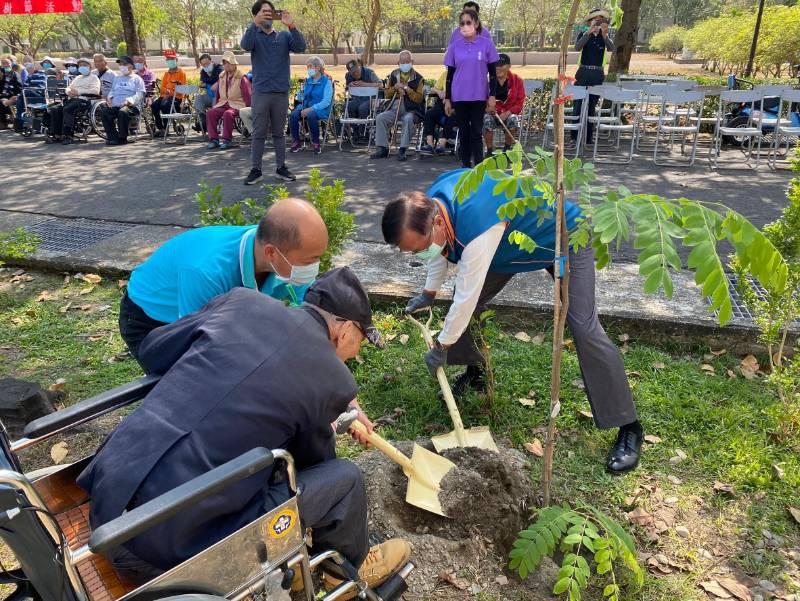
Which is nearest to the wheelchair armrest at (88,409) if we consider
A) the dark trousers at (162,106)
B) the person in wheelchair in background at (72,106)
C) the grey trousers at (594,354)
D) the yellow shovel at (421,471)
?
the yellow shovel at (421,471)

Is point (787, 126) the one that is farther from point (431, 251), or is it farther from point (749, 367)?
point (431, 251)

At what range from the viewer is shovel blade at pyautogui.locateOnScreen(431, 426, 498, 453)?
3.08 metres

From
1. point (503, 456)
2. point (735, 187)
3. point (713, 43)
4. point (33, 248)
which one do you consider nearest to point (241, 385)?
point (503, 456)

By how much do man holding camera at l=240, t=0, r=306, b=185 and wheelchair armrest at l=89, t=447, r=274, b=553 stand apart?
6433 mm

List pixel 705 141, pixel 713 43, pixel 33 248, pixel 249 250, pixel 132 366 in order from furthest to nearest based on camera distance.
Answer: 1. pixel 713 43
2. pixel 705 141
3. pixel 33 248
4. pixel 132 366
5. pixel 249 250

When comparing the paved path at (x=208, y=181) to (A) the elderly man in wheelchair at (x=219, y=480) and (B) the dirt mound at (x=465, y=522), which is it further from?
(A) the elderly man in wheelchair at (x=219, y=480)

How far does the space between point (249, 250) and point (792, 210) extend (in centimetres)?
256

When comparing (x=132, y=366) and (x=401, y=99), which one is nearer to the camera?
(x=132, y=366)

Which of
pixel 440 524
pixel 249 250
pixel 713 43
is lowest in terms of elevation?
pixel 440 524

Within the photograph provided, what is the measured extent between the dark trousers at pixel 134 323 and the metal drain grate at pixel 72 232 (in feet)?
10.2

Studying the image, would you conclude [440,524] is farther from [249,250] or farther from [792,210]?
[792,210]

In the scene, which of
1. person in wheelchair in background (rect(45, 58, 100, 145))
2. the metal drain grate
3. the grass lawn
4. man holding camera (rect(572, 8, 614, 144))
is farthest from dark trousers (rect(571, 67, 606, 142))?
person in wheelchair in background (rect(45, 58, 100, 145))

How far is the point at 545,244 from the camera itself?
2.96m

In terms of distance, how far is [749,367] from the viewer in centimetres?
381
